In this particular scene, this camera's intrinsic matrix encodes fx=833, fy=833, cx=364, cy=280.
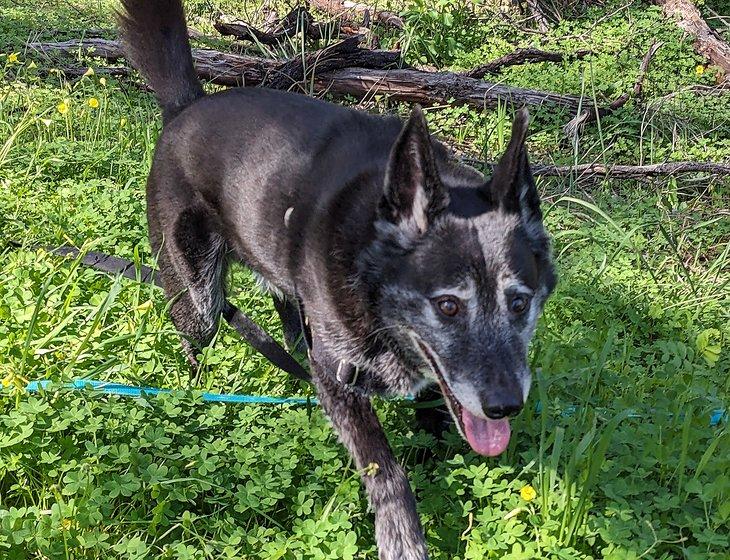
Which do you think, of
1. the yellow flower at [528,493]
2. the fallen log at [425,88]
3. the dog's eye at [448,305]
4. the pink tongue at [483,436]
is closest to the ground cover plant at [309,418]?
the yellow flower at [528,493]

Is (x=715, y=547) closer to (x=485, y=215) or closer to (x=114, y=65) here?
(x=485, y=215)

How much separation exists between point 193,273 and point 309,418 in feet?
3.10

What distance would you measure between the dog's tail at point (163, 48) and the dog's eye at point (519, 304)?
2.00 metres

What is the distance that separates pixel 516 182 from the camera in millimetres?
2643

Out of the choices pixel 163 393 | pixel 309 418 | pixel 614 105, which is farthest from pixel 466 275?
pixel 614 105

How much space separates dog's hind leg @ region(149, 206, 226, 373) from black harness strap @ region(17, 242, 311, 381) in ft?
0.29

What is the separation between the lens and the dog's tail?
369 cm

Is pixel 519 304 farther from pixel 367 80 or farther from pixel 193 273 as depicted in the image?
pixel 367 80

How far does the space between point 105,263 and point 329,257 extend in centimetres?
152

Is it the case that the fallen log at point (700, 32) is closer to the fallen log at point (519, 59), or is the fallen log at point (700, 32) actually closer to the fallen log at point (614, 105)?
the fallen log at point (614, 105)

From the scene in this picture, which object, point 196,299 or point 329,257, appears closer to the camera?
point 329,257

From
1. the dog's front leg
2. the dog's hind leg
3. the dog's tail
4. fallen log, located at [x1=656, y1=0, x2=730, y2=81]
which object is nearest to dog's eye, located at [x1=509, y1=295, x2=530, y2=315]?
the dog's front leg

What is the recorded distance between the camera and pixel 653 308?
13.4 ft

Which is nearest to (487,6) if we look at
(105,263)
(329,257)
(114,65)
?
(114,65)
